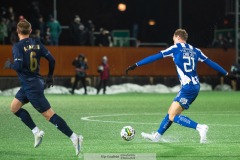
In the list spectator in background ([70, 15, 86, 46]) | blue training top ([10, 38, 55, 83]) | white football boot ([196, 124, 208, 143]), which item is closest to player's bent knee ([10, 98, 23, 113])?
blue training top ([10, 38, 55, 83])

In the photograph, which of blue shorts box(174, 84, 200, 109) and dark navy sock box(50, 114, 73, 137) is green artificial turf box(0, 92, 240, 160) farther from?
blue shorts box(174, 84, 200, 109)

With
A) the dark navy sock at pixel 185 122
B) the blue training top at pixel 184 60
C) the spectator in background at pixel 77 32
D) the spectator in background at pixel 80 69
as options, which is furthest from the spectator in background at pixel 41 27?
the dark navy sock at pixel 185 122

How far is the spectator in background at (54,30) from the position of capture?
3656 centimetres

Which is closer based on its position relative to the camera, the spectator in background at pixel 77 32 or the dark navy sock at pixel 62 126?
the dark navy sock at pixel 62 126

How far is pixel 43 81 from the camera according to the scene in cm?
1220

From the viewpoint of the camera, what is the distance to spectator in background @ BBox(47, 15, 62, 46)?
120 ft

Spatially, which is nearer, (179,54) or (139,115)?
(179,54)

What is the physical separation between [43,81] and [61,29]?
28173mm

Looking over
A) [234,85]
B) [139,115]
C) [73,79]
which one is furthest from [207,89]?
[139,115]

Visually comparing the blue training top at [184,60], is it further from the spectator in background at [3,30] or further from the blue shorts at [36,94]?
the spectator in background at [3,30]

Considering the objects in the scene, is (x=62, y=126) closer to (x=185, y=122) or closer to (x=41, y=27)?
(x=185, y=122)

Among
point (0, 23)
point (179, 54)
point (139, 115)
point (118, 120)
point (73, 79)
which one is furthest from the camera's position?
point (73, 79)

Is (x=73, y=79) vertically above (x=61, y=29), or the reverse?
(x=61, y=29)

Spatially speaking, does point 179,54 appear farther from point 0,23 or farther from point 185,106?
point 0,23
